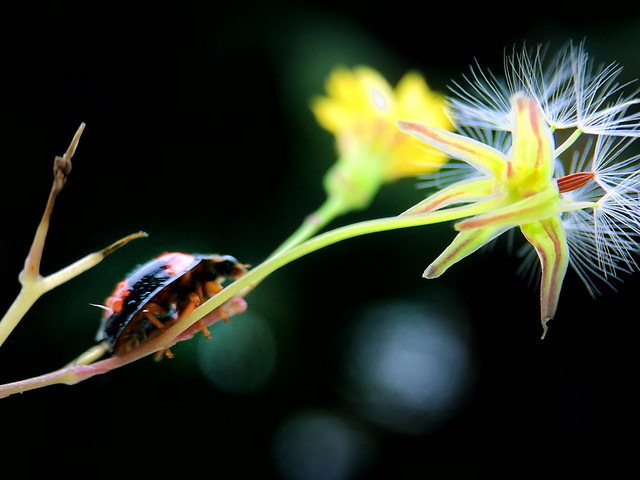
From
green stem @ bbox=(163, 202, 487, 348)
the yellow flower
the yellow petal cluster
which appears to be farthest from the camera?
the yellow petal cluster

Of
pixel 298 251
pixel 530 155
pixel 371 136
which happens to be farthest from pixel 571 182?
pixel 371 136

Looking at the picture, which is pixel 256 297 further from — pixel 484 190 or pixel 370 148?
pixel 484 190

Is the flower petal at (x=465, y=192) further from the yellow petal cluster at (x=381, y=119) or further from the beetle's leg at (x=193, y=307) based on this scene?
the yellow petal cluster at (x=381, y=119)

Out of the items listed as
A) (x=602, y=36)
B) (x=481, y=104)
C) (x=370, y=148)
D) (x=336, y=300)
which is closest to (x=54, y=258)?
(x=336, y=300)

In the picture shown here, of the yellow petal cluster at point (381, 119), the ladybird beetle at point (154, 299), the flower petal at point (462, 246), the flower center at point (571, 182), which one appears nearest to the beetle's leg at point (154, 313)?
the ladybird beetle at point (154, 299)

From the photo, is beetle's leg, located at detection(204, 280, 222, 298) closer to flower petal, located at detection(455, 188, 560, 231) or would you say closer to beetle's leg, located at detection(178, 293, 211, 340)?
beetle's leg, located at detection(178, 293, 211, 340)

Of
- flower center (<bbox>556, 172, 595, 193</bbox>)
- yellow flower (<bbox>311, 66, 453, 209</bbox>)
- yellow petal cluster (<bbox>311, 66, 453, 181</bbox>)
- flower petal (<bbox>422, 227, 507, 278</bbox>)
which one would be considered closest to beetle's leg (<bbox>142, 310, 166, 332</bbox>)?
flower petal (<bbox>422, 227, 507, 278</bbox>)
